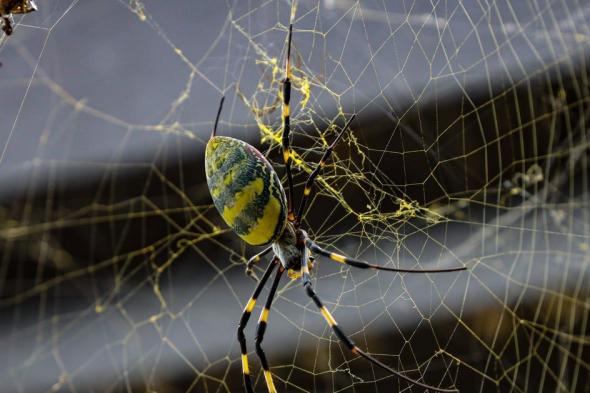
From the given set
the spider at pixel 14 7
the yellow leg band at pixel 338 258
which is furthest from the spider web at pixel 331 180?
the spider at pixel 14 7

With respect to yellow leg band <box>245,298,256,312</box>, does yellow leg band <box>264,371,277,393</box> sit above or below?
below

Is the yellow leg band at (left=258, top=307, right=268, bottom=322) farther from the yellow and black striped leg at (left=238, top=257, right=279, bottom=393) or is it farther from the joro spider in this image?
the joro spider

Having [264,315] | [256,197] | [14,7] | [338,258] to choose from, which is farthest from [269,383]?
[14,7]

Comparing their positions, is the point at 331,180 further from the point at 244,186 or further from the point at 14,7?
the point at 14,7

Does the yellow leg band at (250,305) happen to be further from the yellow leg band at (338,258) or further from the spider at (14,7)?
the spider at (14,7)

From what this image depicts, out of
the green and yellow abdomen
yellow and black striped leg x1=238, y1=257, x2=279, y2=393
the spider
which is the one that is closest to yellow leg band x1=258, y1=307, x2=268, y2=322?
yellow and black striped leg x1=238, y1=257, x2=279, y2=393
